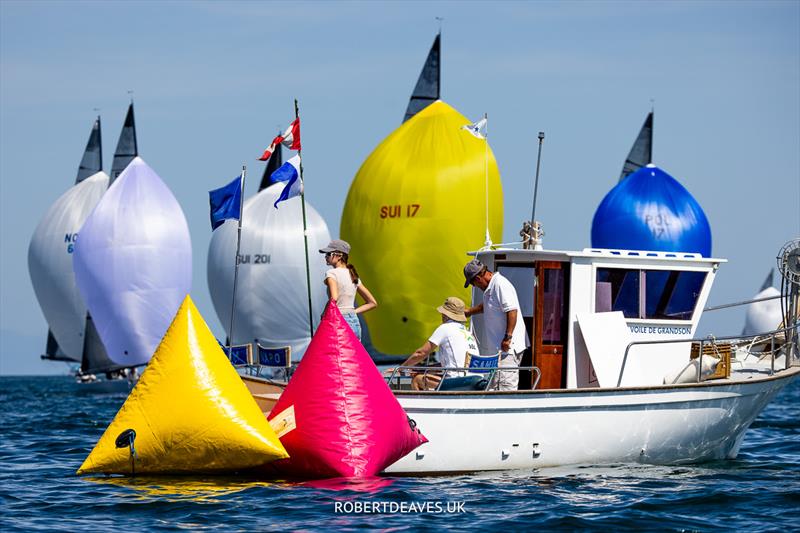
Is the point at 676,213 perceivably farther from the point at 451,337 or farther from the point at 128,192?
the point at 451,337

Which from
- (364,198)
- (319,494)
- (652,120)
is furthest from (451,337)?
(652,120)

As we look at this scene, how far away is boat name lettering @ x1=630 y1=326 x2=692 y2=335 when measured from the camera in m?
15.2

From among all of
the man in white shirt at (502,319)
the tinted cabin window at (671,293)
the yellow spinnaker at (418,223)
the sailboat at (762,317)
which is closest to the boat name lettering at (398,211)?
the yellow spinnaker at (418,223)

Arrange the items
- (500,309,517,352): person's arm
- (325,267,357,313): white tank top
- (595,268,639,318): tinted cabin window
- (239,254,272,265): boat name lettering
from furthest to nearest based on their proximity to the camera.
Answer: (239,254,272,265): boat name lettering
(595,268,639,318): tinted cabin window
(325,267,357,313): white tank top
(500,309,517,352): person's arm

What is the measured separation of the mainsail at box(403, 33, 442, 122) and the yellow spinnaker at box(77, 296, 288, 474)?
69.7 ft

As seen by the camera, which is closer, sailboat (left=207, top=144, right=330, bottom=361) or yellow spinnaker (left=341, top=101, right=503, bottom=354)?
yellow spinnaker (left=341, top=101, right=503, bottom=354)

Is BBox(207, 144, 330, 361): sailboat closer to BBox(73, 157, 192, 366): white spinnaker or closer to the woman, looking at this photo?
BBox(73, 157, 192, 366): white spinnaker

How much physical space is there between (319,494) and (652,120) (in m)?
37.0

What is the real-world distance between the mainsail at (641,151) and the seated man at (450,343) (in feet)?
108

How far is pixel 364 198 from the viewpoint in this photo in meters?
30.1

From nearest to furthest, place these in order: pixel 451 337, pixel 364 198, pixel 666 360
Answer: pixel 451 337, pixel 666 360, pixel 364 198

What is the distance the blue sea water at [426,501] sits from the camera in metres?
11.0

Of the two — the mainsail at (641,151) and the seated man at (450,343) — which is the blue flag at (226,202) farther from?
the mainsail at (641,151)

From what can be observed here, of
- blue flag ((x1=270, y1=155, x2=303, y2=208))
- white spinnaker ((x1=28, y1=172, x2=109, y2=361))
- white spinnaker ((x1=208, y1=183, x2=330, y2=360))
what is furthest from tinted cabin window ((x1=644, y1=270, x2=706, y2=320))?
white spinnaker ((x1=28, y1=172, x2=109, y2=361))
